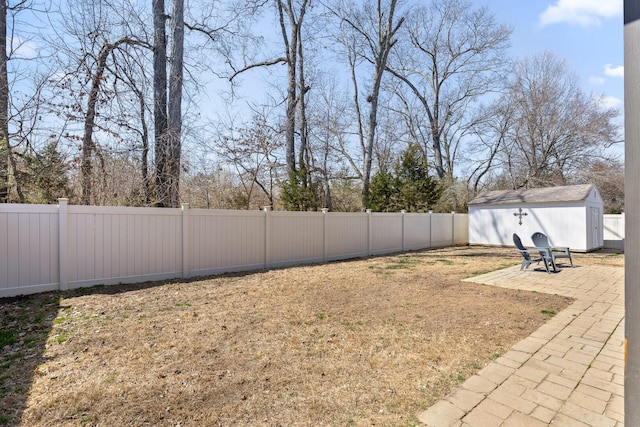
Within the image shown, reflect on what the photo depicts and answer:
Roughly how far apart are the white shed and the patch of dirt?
9167 mm

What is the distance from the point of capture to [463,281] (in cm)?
638

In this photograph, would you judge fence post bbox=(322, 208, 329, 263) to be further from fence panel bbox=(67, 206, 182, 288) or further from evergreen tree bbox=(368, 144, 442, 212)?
evergreen tree bbox=(368, 144, 442, 212)

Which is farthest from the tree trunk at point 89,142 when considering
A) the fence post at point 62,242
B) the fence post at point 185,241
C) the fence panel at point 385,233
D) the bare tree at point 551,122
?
the bare tree at point 551,122

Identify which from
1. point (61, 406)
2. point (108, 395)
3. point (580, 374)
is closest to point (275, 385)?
point (108, 395)

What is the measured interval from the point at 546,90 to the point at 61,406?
23457 millimetres

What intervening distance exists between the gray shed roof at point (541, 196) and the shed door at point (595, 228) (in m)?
0.95

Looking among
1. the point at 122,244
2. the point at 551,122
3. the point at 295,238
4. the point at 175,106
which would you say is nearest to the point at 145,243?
the point at 122,244

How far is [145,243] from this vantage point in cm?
610

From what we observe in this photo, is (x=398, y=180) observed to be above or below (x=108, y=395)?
above

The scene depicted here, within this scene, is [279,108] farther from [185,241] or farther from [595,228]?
[595,228]

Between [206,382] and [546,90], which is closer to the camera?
[206,382]

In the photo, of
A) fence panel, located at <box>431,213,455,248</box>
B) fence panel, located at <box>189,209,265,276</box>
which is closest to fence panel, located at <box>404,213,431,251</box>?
fence panel, located at <box>431,213,455,248</box>

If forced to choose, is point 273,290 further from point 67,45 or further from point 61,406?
point 67,45

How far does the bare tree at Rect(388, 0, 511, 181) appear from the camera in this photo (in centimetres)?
1973
